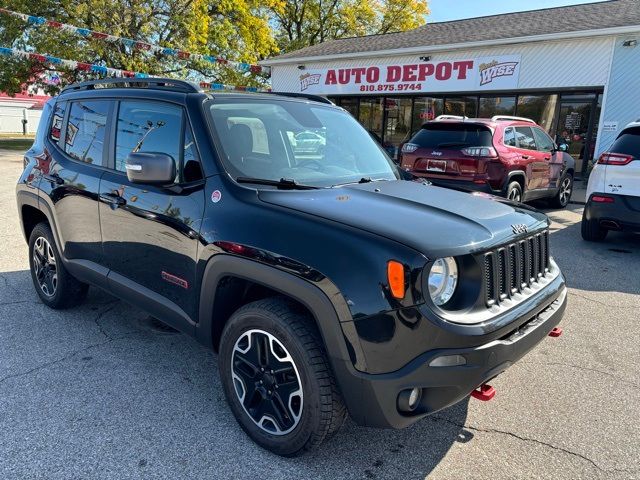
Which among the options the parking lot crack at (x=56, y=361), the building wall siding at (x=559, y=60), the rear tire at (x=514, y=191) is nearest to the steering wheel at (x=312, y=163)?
the parking lot crack at (x=56, y=361)

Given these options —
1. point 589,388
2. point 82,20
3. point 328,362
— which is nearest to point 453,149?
point 589,388

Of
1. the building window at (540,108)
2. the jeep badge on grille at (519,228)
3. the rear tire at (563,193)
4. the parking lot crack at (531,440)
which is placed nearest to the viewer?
the parking lot crack at (531,440)

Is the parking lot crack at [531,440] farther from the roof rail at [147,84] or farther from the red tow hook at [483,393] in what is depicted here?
the roof rail at [147,84]

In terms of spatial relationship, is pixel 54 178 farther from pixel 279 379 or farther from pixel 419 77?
pixel 419 77

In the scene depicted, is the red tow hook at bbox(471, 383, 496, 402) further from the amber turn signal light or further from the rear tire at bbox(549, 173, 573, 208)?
the rear tire at bbox(549, 173, 573, 208)

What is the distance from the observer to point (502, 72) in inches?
606

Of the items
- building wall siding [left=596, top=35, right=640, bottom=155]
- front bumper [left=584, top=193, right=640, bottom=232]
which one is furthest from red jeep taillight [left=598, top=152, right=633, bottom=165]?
building wall siding [left=596, top=35, right=640, bottom=155]

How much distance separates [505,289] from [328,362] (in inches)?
38.6

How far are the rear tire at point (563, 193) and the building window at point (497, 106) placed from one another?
615 cm

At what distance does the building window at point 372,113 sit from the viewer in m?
19.9

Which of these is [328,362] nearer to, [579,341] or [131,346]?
[131,346]

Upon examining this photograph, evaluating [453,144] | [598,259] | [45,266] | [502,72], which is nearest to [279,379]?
[45,266]

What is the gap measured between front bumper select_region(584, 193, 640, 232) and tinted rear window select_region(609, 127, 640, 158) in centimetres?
59

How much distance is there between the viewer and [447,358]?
7.06 feet
